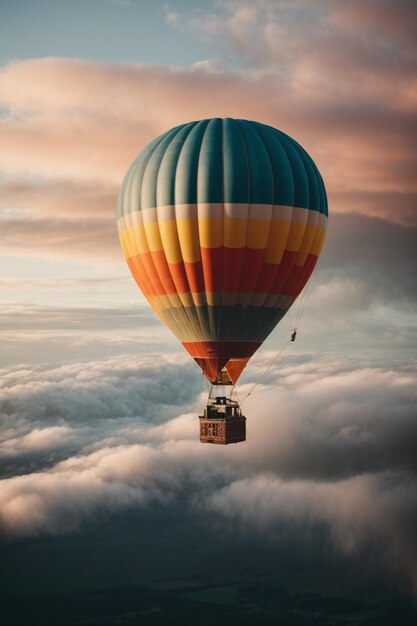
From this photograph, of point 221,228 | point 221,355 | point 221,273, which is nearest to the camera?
point 221,228

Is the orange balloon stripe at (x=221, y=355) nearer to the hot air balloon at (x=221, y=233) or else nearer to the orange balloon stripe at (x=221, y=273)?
the hot air balloon at (x=221, y=233)

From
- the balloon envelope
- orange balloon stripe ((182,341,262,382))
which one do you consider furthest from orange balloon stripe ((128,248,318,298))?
orange balloon stripe ((182,341,262,382))

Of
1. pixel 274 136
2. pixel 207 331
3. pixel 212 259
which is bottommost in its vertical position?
pixel 207 331

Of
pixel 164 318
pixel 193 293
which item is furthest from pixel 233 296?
pixel 164 318

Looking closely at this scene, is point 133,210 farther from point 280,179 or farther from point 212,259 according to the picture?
point 280,179

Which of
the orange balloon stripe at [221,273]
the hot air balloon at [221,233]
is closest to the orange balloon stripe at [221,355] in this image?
the hot air balloon at [221,233]

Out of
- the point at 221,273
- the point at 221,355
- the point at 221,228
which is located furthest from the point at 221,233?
the point at 221,355

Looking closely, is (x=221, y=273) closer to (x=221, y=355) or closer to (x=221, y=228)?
(x=221, y=228)

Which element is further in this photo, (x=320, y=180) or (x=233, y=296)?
(x=320, y=180)
